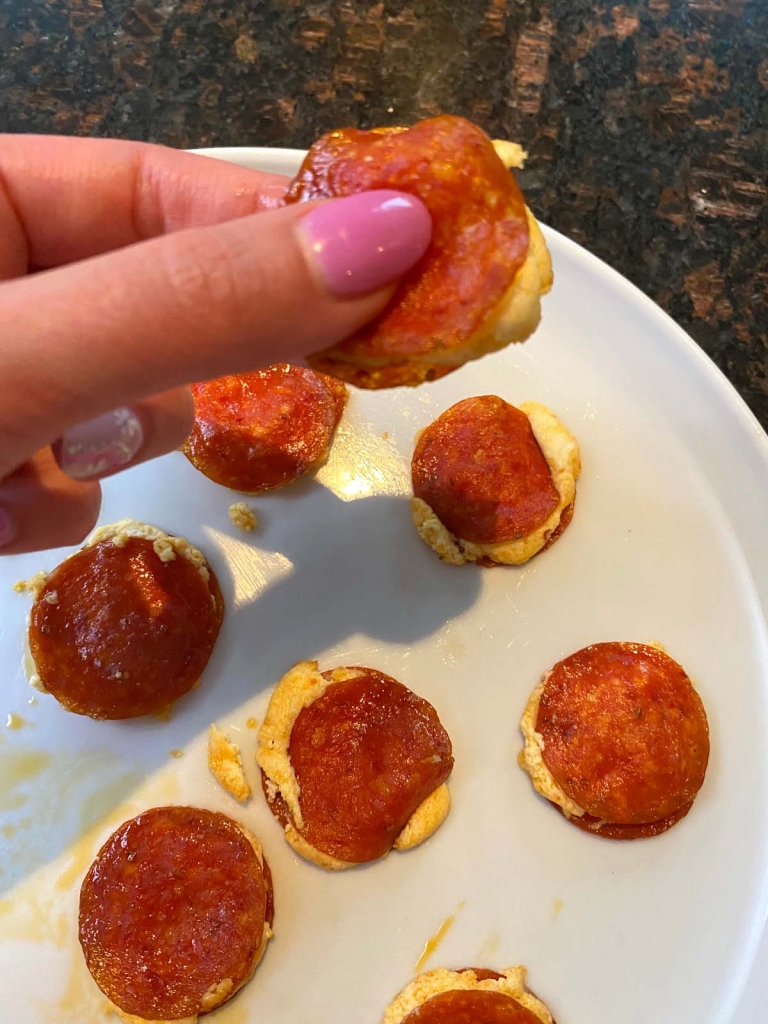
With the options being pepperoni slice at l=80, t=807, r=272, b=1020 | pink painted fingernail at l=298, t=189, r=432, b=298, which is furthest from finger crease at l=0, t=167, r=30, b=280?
pepperoni slice at l=80, t=807, r=272, b=1020

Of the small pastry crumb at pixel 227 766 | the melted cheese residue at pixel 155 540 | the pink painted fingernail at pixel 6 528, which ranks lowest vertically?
the small pastry crumb at pixel 227 766

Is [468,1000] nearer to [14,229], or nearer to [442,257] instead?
[442,257]

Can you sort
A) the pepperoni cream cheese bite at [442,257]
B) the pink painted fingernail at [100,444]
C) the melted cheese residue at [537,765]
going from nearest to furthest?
the pepperoni cream cheese bite at [442,257] → the pink painted fingernail at [100,444] → the melted cheese residue at [537,765]

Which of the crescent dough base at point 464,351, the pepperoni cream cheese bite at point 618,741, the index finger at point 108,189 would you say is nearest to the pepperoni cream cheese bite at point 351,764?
the pepperoni cream cheese bite at point 618,741

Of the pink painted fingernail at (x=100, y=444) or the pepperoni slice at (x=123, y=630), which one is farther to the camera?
the pepperoni slice at (x=123, y=630)

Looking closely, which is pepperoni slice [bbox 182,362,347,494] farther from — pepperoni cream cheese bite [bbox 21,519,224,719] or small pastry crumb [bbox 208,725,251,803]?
small pastry crumb [bbox 208,725,251,803]

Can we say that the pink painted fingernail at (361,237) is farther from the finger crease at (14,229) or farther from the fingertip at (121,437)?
the finger crease at (14,229)
